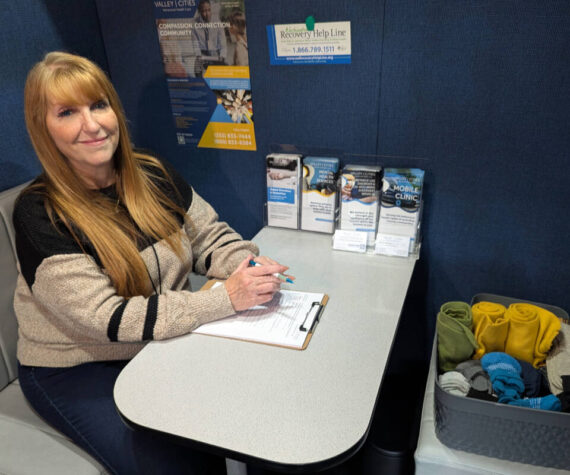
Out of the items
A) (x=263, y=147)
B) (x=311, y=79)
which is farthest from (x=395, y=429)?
(x=311, y=79)

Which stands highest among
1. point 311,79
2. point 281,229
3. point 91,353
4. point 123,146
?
point 311,79

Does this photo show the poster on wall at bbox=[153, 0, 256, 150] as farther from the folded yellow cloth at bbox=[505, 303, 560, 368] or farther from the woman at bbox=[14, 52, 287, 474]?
the folded yellow cloth at bbox=[505, 303, 560, 368]

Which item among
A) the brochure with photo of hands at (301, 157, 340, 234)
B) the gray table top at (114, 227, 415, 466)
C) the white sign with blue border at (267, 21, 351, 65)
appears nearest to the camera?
the gray table top at (114, 227, 415, 466)

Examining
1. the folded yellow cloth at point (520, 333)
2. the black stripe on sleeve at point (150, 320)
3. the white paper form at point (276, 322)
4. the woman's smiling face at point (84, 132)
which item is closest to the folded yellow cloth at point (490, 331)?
the folded yellow cloth at point (520, 333)

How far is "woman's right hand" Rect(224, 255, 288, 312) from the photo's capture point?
117 cm

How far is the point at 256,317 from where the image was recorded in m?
1.19

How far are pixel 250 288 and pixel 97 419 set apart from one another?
0.53 metres

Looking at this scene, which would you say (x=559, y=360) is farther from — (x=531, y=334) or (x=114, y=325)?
(x=114, y=325)

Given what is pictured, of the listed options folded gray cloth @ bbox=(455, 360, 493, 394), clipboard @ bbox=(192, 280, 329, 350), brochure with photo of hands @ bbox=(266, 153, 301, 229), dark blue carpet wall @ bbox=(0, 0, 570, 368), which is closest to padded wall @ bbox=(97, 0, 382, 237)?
dark blue carpet wall @ bbox=(0, 0, 570, 368)

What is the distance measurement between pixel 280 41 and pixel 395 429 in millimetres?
1352

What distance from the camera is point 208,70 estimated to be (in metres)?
1.69

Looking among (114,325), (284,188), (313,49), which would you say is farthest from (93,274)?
(313,49)

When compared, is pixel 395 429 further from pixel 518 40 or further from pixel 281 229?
pixel 518 40

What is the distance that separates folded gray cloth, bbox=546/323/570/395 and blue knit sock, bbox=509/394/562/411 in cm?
9
